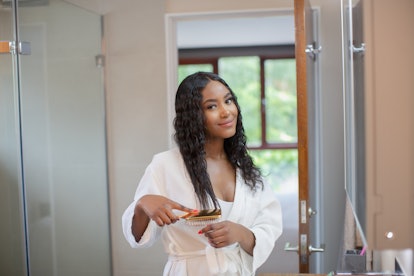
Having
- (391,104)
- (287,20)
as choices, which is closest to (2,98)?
(391,104)

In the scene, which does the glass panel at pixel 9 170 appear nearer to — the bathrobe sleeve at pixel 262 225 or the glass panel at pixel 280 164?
the bathrobe sleeve at pixel 262 225

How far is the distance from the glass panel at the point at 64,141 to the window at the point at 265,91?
454cm

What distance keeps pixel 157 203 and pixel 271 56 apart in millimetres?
6213

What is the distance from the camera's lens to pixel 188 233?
1663 millimetres

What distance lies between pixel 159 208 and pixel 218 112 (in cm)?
38

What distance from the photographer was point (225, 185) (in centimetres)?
174

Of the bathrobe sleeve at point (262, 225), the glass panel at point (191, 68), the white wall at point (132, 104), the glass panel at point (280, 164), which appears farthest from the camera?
the glass panel at point (191, 68)

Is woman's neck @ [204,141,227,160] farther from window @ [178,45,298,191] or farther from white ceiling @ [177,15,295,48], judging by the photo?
window @ [178,45,298,191]

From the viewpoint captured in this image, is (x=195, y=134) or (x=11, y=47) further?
(x=11, y=47)

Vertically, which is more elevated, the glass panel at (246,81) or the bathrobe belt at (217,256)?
the glass panel at (246,81)

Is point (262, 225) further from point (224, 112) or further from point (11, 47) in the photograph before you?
point (11, 47)

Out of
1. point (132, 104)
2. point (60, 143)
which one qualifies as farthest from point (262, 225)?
point (132, 104)

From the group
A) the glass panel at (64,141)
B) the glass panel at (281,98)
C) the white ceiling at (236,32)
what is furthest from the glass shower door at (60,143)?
the glass panel at (281,98)

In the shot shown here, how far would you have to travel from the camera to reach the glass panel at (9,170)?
2.27 metres
